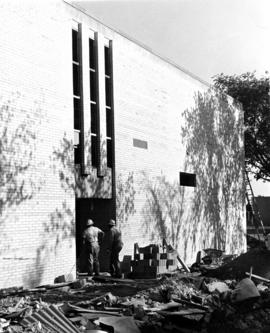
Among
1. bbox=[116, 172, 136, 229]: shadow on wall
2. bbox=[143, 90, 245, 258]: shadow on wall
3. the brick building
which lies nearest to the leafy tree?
bbox=[143, 90, 245, 258]: shadow on wall

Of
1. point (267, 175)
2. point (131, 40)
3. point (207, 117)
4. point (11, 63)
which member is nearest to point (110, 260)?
point (11, 63)

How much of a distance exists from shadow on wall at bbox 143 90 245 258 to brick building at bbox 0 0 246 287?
3.1 inches

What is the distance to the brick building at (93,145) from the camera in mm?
12125

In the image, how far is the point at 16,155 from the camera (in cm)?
1202

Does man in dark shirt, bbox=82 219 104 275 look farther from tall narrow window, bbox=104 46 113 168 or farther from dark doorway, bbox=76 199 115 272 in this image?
tall narrow window, bbox=104 46 113 168

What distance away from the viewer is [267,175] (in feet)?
120

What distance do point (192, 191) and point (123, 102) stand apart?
20.5 ft

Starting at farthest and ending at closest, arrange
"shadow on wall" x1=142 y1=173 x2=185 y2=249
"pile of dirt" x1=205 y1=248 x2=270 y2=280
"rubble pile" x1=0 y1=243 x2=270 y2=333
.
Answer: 1. "shadow on wall" x1=142 y1=173 x2=185 y2=249
2. "pile of dirt" x1=205 y1=248 x2=270 y2=280
3. "rubble pile" x1=0 y1=243 x2=270 y2=333

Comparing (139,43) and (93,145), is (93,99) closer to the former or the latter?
(93,145)

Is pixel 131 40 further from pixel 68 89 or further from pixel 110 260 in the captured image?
pixel 110 260

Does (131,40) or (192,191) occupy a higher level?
(131,40)

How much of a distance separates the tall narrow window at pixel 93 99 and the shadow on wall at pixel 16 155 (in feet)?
9.92

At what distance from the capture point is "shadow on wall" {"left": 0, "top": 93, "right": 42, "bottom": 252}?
38.1 feet

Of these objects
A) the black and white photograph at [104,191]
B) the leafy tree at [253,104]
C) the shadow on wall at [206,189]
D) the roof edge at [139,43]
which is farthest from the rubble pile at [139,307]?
the leafy tree at [253,104]
